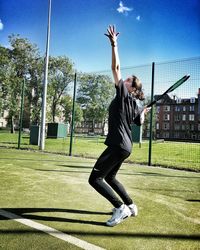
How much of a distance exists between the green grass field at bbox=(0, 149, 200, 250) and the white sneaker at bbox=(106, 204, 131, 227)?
77mm

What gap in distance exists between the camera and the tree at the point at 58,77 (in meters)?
49.9

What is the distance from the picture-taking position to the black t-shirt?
359 cm

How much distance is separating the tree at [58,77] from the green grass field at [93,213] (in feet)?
143

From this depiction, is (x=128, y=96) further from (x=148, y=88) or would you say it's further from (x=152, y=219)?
(x=148, y=88)

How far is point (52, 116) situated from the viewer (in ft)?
167

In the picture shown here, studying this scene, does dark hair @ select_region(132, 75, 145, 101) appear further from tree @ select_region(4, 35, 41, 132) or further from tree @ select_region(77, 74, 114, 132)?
A: tree @ select_region(77, 74, 114, 132)

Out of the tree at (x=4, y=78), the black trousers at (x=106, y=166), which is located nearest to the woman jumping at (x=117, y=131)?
the black trousers at (x=106, y=166)

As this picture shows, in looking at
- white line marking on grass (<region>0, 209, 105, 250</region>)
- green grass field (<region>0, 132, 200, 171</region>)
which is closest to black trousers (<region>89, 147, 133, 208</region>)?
white line marking on grass (<region>0, 209, 105, 250</region>)

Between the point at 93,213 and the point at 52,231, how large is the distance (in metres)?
0.97

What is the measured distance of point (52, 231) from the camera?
334 cm

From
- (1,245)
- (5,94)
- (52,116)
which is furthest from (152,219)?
(52,116)

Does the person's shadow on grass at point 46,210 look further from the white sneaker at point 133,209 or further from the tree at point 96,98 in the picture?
the tree at point 96,98

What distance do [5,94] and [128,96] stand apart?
40251mm

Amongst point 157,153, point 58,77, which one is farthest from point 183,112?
point 58,77
